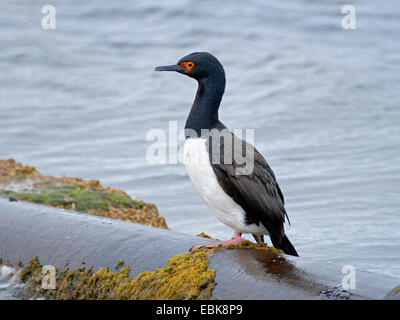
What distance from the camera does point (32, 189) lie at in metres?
8.52

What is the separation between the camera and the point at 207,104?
5844mm

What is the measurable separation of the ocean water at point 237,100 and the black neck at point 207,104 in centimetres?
216

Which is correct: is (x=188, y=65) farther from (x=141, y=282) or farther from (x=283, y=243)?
(x=141, y=282)

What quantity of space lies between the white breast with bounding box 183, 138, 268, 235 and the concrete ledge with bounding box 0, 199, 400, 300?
0.50m

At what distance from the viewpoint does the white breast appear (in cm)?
547

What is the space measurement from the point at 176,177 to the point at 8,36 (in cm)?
1245

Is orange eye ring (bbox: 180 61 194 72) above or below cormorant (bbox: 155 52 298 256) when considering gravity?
above

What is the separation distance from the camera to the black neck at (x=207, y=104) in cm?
579
